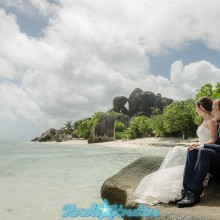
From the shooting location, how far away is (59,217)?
7230 millimetres

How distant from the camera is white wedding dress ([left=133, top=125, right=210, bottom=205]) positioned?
488cm

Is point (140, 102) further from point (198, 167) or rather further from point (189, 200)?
point (189, 200)

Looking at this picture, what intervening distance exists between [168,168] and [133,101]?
9281cm

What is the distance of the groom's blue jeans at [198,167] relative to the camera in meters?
4.65

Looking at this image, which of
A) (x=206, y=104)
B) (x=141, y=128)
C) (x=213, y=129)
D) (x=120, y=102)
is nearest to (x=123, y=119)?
(x=120, y=102)

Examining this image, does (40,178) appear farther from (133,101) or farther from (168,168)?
(133,101)

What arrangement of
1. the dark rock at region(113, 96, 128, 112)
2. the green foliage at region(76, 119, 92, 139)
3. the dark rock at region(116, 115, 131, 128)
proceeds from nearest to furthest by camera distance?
the green foliage at region(76, 119, 92, 139), the dark rock at region(116, 115, 131, 128), the dark rock at region(113, 96, 128, 112)

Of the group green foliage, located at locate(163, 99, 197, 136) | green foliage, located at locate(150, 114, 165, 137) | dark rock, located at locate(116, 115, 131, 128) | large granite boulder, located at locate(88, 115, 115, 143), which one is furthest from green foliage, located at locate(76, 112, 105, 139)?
green foliage, located at locate(163, 99, 197, 136)

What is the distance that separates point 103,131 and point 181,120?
20.5 metres

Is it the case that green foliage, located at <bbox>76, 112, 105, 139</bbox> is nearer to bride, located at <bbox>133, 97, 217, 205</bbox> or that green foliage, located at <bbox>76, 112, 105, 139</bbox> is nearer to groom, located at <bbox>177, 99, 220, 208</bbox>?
bride, located at <bbox>133, 97, 217, 205</bbox>

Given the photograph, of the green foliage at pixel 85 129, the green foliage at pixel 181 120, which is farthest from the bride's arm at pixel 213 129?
the green foliage at pixel 85 129

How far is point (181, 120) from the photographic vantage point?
172ft

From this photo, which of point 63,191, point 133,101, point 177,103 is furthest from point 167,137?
point 63,191

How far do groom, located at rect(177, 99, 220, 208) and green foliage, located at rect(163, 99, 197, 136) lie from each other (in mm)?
48182
